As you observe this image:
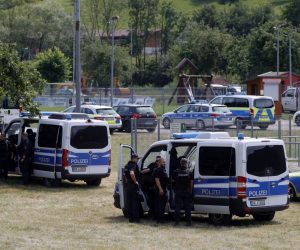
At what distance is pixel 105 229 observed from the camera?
61.1 ft

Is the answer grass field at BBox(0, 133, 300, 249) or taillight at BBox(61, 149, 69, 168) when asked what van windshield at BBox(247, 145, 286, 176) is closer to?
grass field at BBox(0, 133, 300, 249)

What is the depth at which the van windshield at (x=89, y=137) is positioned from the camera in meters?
25.6

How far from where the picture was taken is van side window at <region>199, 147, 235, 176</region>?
1884 centimetres

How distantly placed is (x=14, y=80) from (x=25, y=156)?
265cm

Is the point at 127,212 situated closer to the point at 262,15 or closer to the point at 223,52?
the point at 223,52

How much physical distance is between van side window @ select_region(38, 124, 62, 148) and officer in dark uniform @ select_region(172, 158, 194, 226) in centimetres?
727

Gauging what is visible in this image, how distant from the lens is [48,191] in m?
25.5

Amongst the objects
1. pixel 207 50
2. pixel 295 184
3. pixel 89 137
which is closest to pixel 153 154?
pixel 295 184

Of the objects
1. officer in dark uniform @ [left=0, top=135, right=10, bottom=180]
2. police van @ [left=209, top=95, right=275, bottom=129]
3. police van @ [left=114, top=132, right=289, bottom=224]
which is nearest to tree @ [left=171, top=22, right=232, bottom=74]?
police van @ [left=209, top=95, right=275, bottom=129]

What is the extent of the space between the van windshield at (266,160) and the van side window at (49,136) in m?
8.16

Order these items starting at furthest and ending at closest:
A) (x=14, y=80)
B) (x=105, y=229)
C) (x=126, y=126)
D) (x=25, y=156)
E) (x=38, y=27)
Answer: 1. (x=38, y=27)
2. (x=126, y=126)
3. (x=14, y=80)
4. (x=25, y=156)
5. (x=105, y=229)

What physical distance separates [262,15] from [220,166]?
10324cm

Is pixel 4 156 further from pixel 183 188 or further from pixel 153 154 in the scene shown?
pixel 183 188

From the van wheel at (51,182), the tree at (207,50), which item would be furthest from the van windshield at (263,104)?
the tree at (207,50)
